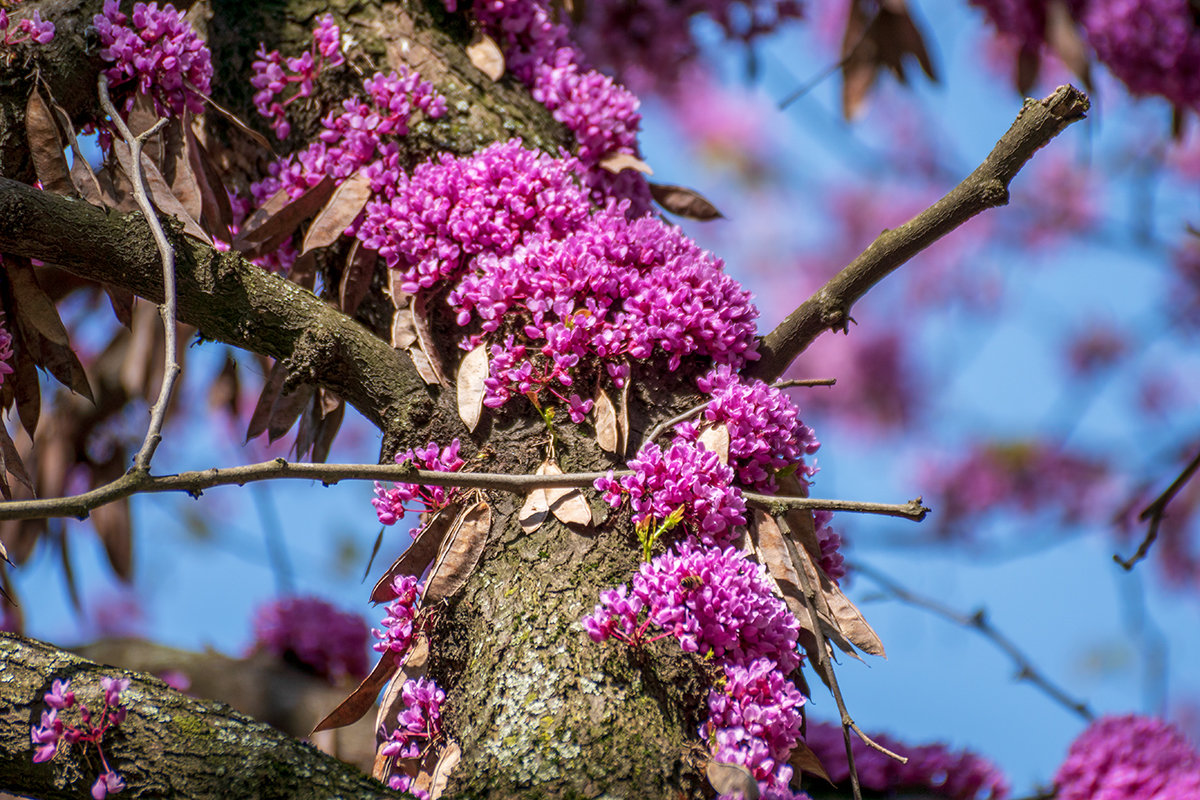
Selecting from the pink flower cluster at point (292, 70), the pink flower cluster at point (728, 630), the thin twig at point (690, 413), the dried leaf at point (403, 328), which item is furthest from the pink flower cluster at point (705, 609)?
the pink flower cluster at point (292, 70)

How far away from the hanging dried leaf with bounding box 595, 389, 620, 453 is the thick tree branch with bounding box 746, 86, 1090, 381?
0.26 m

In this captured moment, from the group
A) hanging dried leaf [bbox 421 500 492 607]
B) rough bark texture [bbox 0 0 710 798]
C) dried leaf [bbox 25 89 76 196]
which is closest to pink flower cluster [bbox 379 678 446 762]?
rough bark texture [bbox 0 0 710 798]

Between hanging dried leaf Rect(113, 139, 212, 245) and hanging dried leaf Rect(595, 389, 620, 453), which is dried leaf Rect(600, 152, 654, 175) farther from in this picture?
hanging dried leaf Rect(113, 139, 212, 245)

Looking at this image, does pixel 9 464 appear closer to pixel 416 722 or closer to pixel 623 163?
pixel 416 722

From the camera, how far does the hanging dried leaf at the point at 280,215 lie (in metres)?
1.77

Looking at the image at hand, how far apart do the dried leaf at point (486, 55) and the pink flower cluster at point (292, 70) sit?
280 mm

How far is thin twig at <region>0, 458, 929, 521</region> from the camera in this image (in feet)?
3.52

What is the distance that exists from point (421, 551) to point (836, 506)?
652mm

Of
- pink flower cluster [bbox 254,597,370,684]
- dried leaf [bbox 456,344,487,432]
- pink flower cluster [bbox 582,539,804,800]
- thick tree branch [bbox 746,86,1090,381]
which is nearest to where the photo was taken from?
pink flower cluster [bbox 582,539,804,800]

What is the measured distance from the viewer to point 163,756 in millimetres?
1163

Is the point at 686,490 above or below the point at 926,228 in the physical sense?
below

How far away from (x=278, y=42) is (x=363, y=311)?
0.63m

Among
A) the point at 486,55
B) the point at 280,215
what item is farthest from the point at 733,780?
the point at 486,55

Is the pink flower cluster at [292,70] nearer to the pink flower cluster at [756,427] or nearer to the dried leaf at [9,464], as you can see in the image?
the dried leaf at [9,464]
